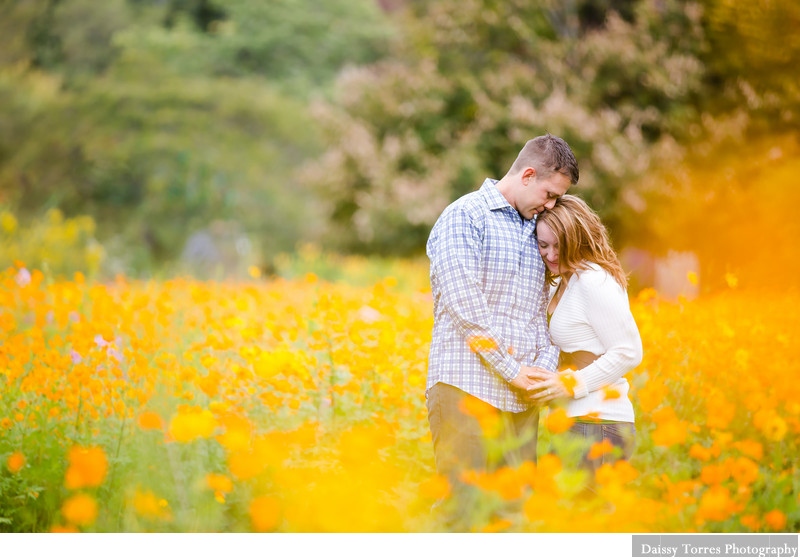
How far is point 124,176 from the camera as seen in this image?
643 inches

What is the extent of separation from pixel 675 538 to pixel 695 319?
60.3 inches

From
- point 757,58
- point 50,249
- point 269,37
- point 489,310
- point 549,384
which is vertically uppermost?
point 269,37

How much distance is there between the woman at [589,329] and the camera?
244 centimetres

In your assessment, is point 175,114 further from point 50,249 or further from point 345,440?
point 345,440

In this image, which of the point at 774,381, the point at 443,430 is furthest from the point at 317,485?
the point at 774,381

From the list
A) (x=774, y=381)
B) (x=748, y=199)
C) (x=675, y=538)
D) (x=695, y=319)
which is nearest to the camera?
(x=675, y=538)

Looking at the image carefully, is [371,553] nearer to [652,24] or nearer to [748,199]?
[748,199]

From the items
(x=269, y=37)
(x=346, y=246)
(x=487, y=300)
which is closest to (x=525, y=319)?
(x=487, y=300)

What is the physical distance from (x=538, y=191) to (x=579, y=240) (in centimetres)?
23

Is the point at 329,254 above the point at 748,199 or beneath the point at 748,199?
beneath

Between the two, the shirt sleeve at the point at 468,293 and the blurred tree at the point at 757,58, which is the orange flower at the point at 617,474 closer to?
the shirt sleeve at the point at 468,293

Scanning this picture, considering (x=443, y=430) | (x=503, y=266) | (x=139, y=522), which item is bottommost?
(x=139, y=522)

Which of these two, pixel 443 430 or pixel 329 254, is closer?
pixel 443 430

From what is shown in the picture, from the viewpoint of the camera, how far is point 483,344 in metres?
2.39
